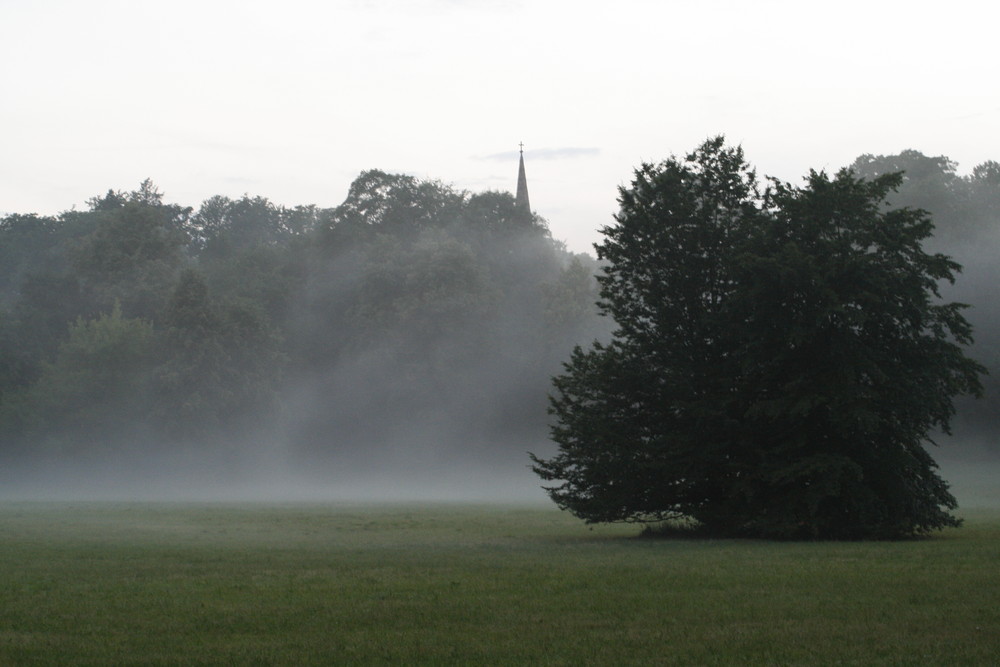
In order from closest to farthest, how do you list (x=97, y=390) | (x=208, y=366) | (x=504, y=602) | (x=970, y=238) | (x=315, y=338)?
(x=504, y=602), (x=970, y=238), (x=208, y=366), (x=97, y=390), (x=315, y=338)

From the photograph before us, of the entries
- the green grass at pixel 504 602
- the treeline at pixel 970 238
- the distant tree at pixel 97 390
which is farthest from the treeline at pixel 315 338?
the green grass at pixel 504 602

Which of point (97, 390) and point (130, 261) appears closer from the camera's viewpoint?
point (97, 390)

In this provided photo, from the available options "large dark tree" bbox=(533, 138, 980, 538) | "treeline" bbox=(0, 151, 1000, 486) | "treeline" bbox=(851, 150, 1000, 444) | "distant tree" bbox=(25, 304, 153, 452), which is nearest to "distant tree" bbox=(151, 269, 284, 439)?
"treeline" bbox=(0, 151, 1000, 486)

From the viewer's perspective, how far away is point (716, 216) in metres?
35.1

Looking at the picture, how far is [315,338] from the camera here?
10938 cm

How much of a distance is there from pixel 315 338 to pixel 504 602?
307 feet

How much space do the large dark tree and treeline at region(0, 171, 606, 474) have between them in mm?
63966

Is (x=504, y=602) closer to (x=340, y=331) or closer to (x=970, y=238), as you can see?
(x=970, y=238)

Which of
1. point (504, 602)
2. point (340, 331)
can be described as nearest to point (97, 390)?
point (340, 331)

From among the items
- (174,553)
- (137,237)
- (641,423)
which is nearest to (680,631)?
(174,553)

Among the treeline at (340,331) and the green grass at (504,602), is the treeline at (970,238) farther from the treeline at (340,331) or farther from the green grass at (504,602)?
the green grass at (504,602)

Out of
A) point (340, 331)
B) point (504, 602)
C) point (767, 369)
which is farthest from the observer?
point (340, 331)

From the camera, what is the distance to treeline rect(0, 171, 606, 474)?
96.0 metres

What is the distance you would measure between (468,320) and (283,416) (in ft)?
61.9
